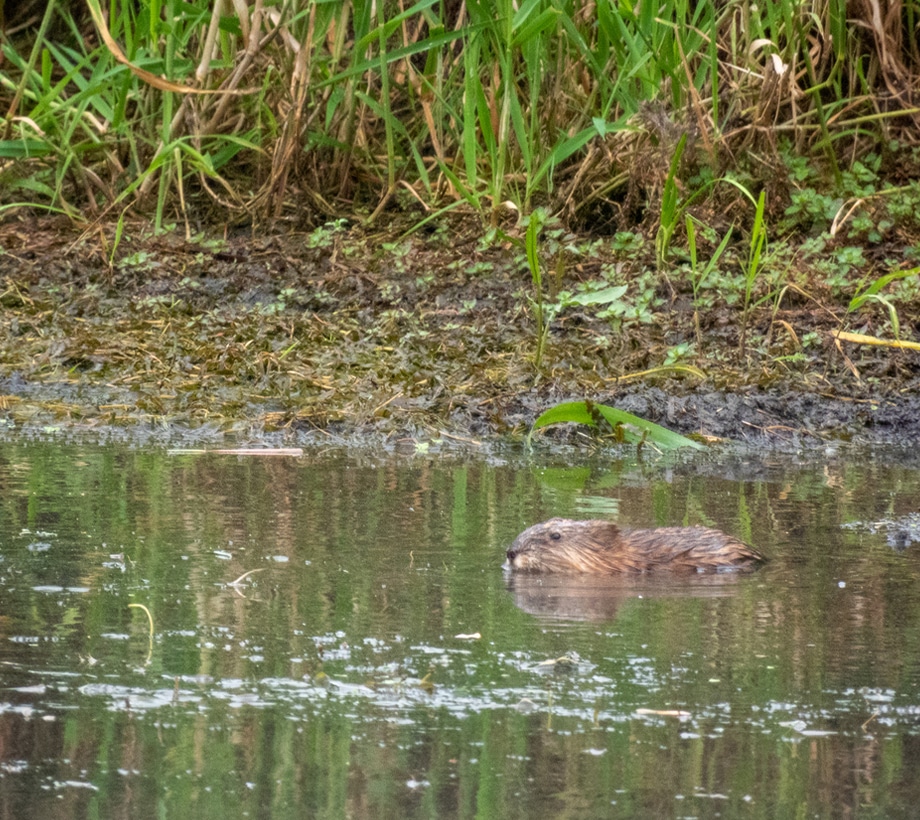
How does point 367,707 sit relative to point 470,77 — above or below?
below

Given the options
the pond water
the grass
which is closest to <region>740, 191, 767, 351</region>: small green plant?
the grass

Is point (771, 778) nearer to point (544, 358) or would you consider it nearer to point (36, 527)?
point (36, 527)

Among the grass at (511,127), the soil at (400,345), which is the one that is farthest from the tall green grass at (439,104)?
the soil at (400,345)

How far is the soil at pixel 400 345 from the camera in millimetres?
7594

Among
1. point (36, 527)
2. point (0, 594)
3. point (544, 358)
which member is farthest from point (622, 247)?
point (0, 594)

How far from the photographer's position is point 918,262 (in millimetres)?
8656

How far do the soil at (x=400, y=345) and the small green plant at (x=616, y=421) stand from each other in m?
0.13

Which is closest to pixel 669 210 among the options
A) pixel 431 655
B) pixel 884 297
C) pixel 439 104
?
pixel 884 297

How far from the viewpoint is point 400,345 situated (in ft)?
27.2

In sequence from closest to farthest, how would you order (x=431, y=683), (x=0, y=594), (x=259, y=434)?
(x=431, y=683) < (x=0, y=594) < (x=259, y=434)

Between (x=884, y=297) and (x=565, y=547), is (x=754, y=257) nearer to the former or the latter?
(x=884, y=297)

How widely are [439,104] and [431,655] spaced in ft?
19.5

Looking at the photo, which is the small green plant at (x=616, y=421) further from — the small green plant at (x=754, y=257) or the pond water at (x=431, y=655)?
the small green plant at (x=754, y=257)

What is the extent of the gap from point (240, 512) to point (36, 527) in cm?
69
